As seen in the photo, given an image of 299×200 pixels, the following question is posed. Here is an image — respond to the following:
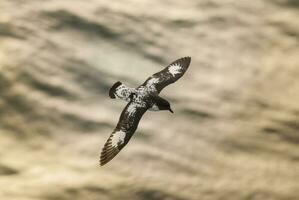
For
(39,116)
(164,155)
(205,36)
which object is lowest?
(164,155)

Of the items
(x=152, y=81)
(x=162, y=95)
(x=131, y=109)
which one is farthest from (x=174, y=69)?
(x=131, y=109)

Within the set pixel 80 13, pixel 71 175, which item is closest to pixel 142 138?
pixel 71 175

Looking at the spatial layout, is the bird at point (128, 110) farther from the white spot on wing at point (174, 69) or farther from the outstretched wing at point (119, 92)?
the white spot on wing at point (174, 69)

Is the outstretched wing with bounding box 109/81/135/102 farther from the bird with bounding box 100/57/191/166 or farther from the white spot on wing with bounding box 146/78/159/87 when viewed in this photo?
the white spot on wing with bounding box 146/78/159/87

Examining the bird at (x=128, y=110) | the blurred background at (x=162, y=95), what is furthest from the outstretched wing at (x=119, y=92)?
the blurred background at (x=162, y=95)

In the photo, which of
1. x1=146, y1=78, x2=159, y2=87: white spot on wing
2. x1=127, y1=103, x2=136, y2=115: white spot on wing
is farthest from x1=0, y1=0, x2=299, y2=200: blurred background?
x1=127, y1=103, x2=136, y2=115: white spot on wing

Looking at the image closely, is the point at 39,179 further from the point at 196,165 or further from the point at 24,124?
the point at 196,165
